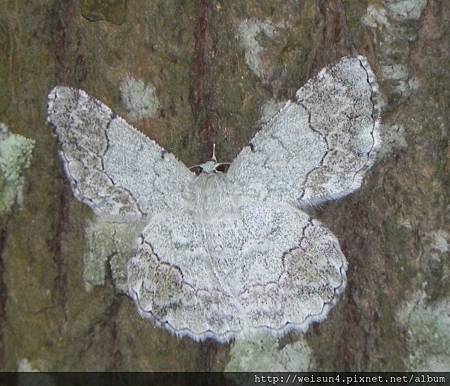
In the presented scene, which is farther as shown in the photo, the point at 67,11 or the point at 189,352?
the point at 189,352

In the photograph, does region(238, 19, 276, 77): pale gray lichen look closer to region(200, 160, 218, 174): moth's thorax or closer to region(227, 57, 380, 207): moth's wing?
region(227, 57, 380, 207): moth's wing

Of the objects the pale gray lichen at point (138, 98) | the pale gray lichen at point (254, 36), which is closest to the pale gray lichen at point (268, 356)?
the pale gray lichen at point (138, 98)

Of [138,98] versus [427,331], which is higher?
[138,98]

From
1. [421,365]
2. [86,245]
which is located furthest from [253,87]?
[421,365]

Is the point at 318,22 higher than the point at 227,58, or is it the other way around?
the point at 318,22

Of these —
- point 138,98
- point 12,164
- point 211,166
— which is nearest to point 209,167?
point 211,166

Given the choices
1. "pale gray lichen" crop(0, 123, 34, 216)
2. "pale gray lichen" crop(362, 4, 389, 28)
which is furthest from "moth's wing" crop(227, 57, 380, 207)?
"pale gray lichen" crop(0, 123, 34, 216)

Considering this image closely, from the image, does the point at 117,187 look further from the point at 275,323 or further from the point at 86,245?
the point at 275,323

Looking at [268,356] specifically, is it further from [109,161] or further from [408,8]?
[408,8]
